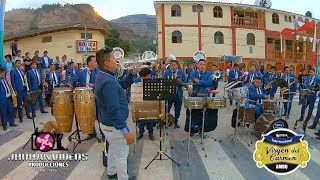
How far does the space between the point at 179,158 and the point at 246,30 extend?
92.8 feet

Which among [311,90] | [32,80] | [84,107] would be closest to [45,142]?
[84,107]

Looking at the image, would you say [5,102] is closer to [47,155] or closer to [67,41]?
[47,155]

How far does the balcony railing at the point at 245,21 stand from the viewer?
32.0 m

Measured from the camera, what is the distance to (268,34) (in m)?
33.4

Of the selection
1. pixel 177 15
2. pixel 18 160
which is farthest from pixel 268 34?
pixel 18 160

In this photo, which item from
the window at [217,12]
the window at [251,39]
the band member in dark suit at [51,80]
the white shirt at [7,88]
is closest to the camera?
the white shirt at [7,88]

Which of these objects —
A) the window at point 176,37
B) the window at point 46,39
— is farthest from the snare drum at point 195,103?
the window at point 46,39

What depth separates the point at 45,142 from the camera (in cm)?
655

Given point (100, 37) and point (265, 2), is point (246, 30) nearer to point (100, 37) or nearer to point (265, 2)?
point (265, 2)

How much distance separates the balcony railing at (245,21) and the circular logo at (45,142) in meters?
28.3

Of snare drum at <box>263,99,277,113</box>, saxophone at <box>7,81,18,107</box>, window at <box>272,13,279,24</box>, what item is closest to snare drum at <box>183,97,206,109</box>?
snare drum at <box>263,99,277,113</box>

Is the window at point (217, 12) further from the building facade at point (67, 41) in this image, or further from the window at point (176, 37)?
the building facade at point (67, 41)

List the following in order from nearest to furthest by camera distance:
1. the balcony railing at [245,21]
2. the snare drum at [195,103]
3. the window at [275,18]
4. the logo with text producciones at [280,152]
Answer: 1. the logo with text producciones at [280,152]
2. the snare drum at [195,103]
3. the balcony railing at [245,21]
4. the window at [275,18]

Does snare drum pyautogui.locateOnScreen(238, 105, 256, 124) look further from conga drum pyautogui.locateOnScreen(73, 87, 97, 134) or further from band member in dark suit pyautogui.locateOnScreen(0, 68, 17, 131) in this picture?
band member in dark suit pyautogui.locateOnScreen(0, 68, 17, 131)
